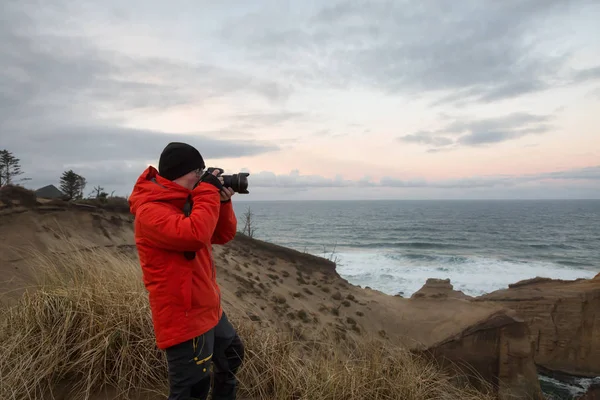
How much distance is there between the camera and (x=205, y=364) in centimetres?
213

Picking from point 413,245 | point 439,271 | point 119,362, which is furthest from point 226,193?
point 413,245

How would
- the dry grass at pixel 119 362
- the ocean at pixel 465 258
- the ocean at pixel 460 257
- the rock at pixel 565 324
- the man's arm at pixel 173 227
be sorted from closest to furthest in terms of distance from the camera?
the man's arm at pixel 173 227
the dry grass at pixel 119 362
the rock at pixel 565 324
the ocean at pixel 465 258
the ocean at pixel 460 257

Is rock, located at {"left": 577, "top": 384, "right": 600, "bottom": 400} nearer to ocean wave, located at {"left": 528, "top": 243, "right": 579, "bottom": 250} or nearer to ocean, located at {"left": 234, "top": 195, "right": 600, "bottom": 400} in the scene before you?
→ ocean, located at {"left": 234, "top": 195, "right": 600, "bottom": 400}

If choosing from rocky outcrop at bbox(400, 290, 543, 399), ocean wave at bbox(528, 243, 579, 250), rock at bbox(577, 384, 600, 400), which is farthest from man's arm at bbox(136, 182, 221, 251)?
ocean wave at bbox(528, 243, 579, 250)

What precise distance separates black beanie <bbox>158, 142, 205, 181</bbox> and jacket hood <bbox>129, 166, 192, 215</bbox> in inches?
2.0

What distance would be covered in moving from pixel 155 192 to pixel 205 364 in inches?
41.7

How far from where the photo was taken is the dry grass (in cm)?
279

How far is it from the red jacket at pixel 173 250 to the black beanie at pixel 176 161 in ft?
0.18

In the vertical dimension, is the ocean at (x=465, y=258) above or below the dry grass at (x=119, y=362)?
below

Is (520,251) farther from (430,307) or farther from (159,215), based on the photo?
(159,215)

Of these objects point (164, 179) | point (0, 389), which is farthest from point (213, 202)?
point (0, 389)

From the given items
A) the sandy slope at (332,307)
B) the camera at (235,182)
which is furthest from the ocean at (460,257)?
the camera at (235,182)

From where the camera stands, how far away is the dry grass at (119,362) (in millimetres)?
2793

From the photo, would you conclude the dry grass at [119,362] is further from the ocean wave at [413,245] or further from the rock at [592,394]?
the ocean wave at [413,245]
